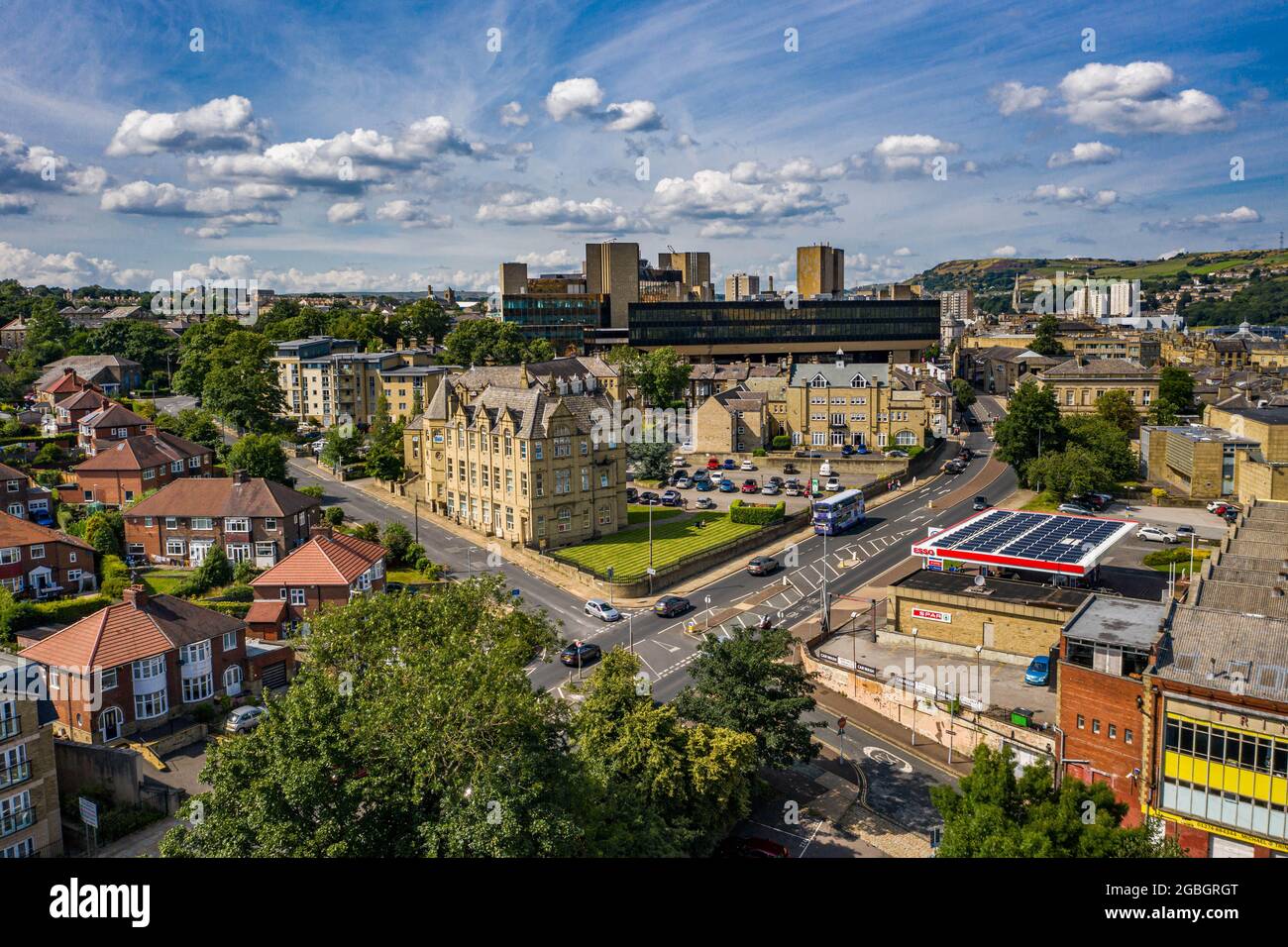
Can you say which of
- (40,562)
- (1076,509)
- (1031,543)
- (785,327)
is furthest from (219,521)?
(785,327)

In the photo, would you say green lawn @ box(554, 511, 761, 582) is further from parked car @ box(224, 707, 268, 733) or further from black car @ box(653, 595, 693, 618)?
parked car @ box(224, 707, 268, 733)

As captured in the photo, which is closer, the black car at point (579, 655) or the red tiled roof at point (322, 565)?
the black car at point (579, 655)

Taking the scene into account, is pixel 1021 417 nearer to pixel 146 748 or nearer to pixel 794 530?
pixel 794 530

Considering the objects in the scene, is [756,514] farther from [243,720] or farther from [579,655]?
[243,720]

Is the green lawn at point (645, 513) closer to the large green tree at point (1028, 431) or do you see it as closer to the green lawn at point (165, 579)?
the green lawn at point (165, 579)

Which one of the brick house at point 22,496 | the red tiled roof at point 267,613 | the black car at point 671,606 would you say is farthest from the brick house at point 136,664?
the brick house at point 22,496
